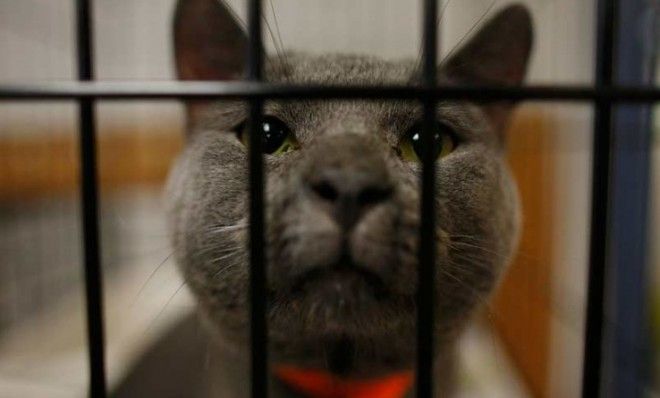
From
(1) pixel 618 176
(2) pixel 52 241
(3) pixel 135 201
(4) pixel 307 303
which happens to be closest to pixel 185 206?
(4) pixel 307 303

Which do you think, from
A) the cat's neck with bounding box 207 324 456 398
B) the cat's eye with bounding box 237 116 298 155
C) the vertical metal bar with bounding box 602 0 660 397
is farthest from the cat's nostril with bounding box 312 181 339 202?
the vertical metal bar with bounding box 602 0 660 397

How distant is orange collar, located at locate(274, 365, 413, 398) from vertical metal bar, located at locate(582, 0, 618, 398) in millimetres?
410

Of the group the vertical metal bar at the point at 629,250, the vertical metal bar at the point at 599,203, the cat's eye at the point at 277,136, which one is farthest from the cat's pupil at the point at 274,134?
the vertical metal bar at the point at 629,250

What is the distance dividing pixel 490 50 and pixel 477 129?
16cm

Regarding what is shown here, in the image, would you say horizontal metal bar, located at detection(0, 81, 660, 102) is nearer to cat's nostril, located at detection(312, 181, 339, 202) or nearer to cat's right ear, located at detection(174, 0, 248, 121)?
cat's nostril, located at detection(312, 181, 339, 202)

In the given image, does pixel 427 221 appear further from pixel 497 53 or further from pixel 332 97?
pixel 497 53

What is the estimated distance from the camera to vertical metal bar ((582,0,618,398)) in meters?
0.48

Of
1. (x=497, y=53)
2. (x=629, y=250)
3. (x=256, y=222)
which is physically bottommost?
(x=629, y=250)

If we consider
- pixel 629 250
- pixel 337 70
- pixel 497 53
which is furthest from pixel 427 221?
pixel 629 250

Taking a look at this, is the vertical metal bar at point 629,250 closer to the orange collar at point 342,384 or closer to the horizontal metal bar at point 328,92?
the orange collar at point 342,384

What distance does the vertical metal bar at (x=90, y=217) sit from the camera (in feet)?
1.63

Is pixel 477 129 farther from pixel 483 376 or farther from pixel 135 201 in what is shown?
pixel 135 201

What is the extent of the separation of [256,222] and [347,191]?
0.11 metres

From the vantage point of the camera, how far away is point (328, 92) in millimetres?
477
